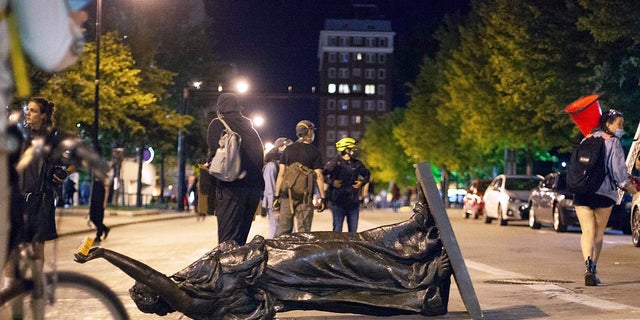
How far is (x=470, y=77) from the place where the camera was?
55156 millimetres

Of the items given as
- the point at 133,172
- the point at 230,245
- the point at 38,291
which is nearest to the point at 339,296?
the point at 230,245

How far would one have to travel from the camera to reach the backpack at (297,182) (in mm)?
14039

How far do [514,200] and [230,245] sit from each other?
82.6 feet

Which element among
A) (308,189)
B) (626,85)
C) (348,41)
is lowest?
(308,189)

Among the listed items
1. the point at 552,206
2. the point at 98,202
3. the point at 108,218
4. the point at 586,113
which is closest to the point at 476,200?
the point at 552,206

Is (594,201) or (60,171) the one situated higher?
(60,171)

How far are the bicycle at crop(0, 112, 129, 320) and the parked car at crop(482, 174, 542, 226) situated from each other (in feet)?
87.3

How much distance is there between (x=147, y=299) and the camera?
7.60 metres

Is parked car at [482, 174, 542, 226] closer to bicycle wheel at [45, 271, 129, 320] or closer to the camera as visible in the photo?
the camera

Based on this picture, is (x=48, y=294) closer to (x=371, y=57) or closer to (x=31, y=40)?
(x=31, y=40)

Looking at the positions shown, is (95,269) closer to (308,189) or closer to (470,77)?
(308,189)

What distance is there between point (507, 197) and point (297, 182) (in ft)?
64.5

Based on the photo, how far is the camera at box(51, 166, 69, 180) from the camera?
814 centimetres

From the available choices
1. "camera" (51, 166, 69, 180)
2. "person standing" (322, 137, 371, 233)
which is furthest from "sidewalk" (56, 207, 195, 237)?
"camera" (51, 166, 69, 180)
